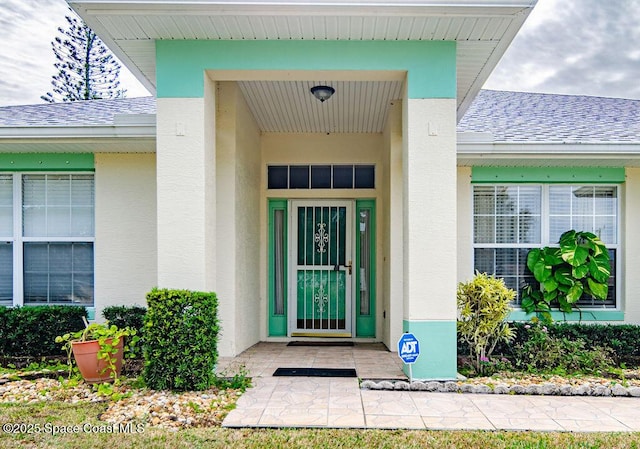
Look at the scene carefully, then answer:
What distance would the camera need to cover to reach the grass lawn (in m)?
4.20

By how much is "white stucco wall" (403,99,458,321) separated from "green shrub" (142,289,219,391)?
2.36 meters

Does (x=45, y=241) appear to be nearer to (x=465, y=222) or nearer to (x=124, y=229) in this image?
(x=124, y=229)

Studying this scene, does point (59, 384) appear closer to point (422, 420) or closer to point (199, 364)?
point (199, 364)

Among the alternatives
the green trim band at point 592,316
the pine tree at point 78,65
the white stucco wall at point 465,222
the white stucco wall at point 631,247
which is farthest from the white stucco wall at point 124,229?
the pine tree at point 78,65

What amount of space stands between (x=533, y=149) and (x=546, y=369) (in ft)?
10.6

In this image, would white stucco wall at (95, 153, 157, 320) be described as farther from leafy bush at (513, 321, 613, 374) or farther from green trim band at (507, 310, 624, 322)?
green trim band at (507, 310, 624, 322)

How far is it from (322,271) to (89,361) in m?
4.62

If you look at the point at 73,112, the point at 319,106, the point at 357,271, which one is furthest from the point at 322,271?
the point at 73,112

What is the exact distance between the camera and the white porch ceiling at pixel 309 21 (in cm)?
551

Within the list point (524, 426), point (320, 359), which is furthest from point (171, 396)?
point (524, 426)

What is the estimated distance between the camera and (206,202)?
6.16 m

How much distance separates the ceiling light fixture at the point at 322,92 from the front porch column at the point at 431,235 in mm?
1559

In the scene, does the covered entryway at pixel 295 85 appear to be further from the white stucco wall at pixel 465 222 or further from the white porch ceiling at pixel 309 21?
the white stucco wall at pixel 465 222

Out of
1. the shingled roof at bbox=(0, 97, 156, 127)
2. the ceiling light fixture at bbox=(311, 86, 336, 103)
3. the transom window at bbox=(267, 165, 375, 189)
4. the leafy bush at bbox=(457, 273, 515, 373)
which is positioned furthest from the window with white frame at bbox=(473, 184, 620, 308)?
the shingled roof at bbox=(0, 97, 156, 127)
